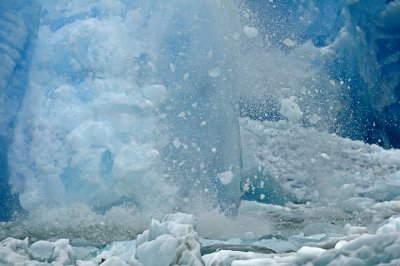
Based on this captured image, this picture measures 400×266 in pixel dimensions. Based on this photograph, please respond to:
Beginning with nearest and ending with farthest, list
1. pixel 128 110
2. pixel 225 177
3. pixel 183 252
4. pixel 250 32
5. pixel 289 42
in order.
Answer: pixel 183 252 → pixel 225 177 → pixel 128 110 → pixel 250 32 → pixel 289 42

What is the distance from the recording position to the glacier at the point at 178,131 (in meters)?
3.34

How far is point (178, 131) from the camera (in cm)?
358

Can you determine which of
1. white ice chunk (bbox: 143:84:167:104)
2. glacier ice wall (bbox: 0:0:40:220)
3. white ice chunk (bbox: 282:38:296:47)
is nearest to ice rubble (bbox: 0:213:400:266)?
white ice chunk (bbox: 143:84:167:104)

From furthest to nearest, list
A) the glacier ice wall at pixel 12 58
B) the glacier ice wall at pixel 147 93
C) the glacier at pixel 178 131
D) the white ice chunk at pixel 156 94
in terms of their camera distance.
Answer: the glacier ice wall at pixel 12 58 → the white ice chunk at pixel 156 94 → the glacier ice wall at pixel 147 93 → the glacier at pixel 178 131

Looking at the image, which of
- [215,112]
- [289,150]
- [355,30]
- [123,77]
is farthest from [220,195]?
[355,30]

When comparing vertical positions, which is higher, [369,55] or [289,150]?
[369,55]

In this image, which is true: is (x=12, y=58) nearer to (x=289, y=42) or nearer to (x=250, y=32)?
(x=250, y=32)

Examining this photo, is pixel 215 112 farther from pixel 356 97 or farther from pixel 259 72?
pixel 356 97

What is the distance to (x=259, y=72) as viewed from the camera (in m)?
4.22

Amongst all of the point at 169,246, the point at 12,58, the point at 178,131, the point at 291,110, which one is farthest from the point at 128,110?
the point at 291,110

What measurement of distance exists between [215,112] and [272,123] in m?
1.00

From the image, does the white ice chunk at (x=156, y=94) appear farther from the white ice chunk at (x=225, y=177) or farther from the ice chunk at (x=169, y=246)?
the ice chunk at (x=169, y=246)

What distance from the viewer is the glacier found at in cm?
334

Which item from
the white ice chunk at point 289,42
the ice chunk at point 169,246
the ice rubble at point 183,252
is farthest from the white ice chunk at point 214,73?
the ice chunk at point 169,246
